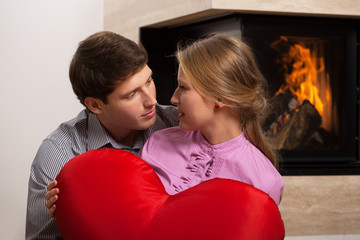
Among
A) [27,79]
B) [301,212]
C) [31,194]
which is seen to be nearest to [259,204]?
[31,194]

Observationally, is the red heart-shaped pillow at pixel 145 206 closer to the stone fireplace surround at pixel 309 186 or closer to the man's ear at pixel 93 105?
the man's ear at pixel 93 105

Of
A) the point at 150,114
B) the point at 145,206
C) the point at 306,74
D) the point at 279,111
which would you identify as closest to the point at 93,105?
the point at 150,114

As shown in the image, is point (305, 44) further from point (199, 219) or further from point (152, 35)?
point (199, 219)

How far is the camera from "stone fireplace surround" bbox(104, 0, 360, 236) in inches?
92.3

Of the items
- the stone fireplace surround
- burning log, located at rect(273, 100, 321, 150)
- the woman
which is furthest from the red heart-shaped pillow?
burning log, located at rect(273, 100, 321, 150)

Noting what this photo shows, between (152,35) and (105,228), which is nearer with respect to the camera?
(105,228)

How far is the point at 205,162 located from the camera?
1225 millimetres

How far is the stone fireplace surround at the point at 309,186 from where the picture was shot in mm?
2345

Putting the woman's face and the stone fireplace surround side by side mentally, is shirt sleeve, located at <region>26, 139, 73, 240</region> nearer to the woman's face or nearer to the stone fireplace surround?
the woman's face

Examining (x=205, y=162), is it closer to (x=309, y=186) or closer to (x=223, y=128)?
(x=223, y=128)

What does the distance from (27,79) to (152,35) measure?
715mm

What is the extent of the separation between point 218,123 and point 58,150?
446mm

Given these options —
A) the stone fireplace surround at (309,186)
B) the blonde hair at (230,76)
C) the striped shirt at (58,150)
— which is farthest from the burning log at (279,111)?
the blonde hair at (230,76)

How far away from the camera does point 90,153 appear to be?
115 centimetres
